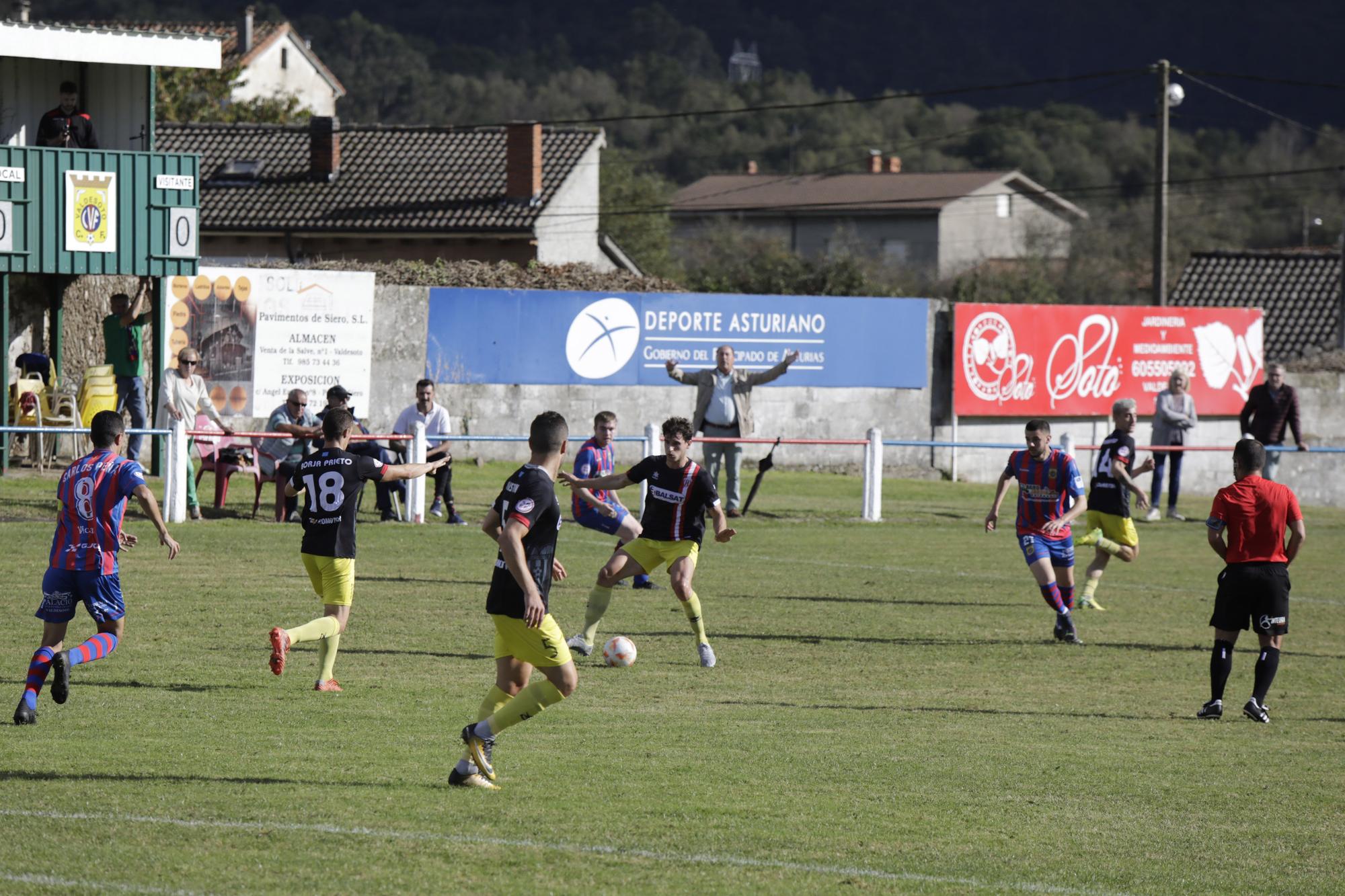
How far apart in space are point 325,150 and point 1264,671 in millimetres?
42191

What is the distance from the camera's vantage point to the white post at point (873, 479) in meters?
23.1

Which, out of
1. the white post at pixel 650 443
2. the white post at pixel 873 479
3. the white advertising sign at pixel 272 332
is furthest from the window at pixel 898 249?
the white post at pixel 650 443

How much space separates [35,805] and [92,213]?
17.0m

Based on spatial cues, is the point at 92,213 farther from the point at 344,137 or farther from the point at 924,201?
the point at 924,201

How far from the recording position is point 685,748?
9.57m

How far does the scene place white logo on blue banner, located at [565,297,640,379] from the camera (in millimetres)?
27844

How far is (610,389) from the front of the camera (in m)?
28.0

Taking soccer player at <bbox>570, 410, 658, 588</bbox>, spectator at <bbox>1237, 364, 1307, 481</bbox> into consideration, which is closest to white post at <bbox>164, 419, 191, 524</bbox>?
soccer player at <bbox>570, 410, 658, 588</bbox>

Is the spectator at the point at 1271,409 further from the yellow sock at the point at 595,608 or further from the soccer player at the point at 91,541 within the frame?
the soccer player at the point at 91,541

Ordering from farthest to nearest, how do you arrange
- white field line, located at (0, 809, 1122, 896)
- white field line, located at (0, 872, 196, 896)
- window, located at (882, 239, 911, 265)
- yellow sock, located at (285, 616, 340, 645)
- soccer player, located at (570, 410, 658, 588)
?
window, located at (882, 239, 911, 265) → soccer player, located at (570, 410, 658, 588) → yellow sock, located at (285, 616, 340, 645) → white field line, located at (0, 809, 1122, 896) → white field line, located at (0, 872, 196, 896)

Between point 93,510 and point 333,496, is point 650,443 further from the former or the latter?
point 93,510

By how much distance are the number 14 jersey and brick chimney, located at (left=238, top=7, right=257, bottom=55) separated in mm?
70311

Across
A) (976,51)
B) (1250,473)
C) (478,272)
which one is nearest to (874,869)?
(1250,473)

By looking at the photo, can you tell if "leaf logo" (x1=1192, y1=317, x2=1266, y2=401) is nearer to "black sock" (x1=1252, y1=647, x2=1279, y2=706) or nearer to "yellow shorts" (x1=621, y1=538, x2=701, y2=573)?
"black sock" (x1=1252, y1=647, x2=1279, y2=706)
